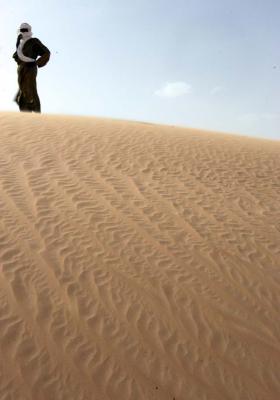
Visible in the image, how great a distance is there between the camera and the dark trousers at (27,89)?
10812 millimetres

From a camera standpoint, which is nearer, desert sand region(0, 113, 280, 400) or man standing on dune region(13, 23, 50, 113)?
desert sand region(0, 113, 280, 400)

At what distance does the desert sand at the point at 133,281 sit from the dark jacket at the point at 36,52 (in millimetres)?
4281

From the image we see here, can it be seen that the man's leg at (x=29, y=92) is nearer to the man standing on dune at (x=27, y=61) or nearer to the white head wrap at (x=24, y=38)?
the man standing on dune at (x=27, y=61)

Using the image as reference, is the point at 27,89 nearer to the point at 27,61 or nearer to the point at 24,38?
the point at 27,61

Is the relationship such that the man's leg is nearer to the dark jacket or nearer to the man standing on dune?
the man standing on dune

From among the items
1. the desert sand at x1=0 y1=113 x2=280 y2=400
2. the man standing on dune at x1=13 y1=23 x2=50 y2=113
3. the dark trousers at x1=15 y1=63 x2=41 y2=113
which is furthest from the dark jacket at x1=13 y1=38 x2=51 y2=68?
the desert sand at x1=0 y1=113 x2=280 y2=400

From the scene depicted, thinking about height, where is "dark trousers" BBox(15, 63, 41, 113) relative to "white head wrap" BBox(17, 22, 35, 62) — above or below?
below

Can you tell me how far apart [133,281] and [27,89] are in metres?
8.33

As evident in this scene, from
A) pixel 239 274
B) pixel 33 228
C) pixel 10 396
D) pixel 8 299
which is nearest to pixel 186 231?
pixel 239 274

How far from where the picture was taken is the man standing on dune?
34.6ft

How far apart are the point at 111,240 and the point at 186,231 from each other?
3.20 ft

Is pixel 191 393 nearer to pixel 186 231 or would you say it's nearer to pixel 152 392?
pixel 152 392

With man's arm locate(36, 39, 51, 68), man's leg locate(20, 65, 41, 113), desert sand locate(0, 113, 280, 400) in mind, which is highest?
man's arm locate(36, 39, 51, 68)

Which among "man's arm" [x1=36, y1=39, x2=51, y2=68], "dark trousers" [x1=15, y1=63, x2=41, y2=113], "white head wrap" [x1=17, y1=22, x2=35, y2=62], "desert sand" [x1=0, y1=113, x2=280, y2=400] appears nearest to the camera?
"desert sand" [x1=0, y1=113, x2=280, y2=400]
